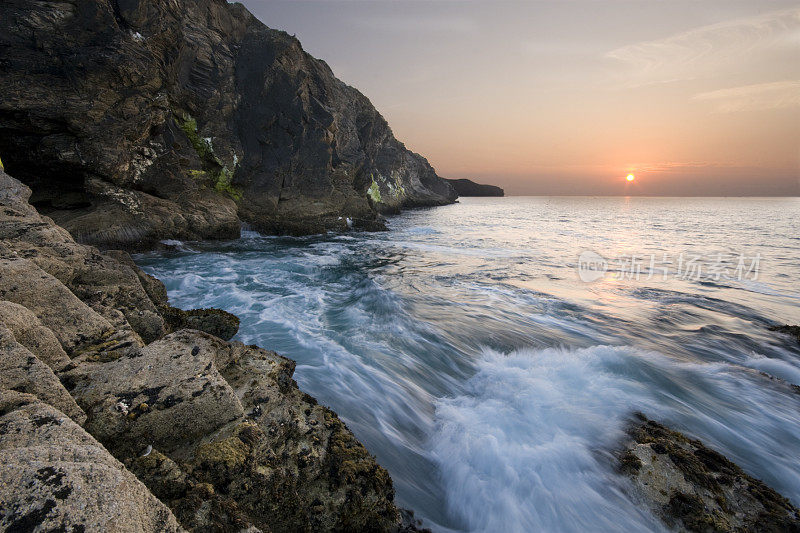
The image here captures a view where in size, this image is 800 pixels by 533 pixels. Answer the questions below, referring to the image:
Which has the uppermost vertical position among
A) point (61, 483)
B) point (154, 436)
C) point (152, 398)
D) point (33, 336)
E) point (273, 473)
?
point (33, 336)

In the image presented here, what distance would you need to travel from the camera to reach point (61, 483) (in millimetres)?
1418

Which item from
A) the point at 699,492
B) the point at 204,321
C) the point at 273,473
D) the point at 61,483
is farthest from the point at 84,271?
the point at 699,492

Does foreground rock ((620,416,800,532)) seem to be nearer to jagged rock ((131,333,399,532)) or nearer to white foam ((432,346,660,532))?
white foam ((432,346,660,532))

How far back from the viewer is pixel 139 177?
15.3 meters

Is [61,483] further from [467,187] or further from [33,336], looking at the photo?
[467,187]

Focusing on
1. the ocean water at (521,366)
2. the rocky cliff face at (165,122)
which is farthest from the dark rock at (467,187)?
the ocean water at (521,366)

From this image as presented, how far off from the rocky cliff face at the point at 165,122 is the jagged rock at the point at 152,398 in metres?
13.3

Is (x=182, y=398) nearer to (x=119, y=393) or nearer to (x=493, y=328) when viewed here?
(x=119, y=393)

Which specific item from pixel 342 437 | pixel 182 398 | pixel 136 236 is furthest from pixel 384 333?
pixel 136 236

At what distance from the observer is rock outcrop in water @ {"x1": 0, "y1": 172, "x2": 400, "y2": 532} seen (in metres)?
1.48

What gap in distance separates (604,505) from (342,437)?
2861 millimetres

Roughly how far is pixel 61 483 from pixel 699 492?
4.73 meters

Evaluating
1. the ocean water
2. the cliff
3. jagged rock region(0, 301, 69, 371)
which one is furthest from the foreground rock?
the cliff

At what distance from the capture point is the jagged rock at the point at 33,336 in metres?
2.47
